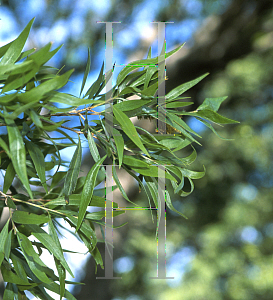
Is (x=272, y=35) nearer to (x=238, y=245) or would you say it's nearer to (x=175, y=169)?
(x=238, y=245)

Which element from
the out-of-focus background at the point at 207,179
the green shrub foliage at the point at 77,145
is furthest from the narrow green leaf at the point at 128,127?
the out-of-focus background at the point at 207,179

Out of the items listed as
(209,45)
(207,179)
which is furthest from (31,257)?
(207,179)

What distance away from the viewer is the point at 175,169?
12.5 inches

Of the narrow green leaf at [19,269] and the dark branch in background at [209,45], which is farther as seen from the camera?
the dark branch in background at [209,45]

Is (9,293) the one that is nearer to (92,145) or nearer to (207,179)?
(92,145)

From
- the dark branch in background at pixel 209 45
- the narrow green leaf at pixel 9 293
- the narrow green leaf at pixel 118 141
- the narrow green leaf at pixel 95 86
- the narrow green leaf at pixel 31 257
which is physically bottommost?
the narrow green leaf at pixel 9 293

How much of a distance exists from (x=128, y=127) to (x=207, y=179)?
1.29 m

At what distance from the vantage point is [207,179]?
1489 millimetres

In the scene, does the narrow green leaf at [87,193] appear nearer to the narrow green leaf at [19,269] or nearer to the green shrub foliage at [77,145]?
the green shrub foliage at [77,145]

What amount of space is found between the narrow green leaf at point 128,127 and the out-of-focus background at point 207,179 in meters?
1.04

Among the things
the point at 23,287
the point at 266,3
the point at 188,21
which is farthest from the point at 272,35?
the point at 23,287

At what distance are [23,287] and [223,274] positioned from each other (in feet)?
4.23

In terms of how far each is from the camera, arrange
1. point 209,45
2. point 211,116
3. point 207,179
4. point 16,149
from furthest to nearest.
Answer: point 207,179, point 209,45, point 211,116, point 16,149

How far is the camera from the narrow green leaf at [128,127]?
261 millimetres
